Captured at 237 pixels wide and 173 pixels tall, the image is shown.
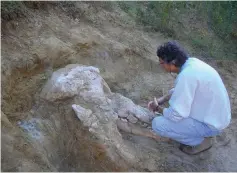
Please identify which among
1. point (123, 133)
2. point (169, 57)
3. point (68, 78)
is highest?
point (169, 57)

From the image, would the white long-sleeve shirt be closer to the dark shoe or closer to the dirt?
the dark shoe

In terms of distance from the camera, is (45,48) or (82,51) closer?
(45,48)

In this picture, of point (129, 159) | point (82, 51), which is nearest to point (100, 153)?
point (129, 159)

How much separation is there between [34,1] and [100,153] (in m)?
2.21

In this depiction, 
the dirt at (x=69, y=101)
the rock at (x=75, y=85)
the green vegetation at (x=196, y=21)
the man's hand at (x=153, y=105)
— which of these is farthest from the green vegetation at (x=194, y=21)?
the man's hand at (x=153, y=105)

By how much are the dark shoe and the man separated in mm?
→ 37

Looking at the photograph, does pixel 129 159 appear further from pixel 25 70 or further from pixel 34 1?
pixel 34 1

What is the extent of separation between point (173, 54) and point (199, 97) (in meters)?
0.49

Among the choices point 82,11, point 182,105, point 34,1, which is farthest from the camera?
point 82,11

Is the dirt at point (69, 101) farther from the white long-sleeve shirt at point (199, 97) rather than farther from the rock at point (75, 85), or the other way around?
the white long-sleeve shirt at point (199, 97)

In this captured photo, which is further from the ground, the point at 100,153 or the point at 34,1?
the point at 34,1

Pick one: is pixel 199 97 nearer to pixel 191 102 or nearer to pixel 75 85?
pixel 191 102

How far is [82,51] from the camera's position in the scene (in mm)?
4914

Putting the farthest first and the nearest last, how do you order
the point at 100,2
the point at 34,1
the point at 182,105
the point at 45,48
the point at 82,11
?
the point at 100,2 → the point at 82,11 → the point at 34,1 → the point at 45,48 → the point at 182,105
